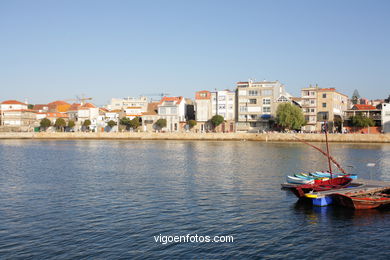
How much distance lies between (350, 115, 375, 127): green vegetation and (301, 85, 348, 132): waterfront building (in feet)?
13.0

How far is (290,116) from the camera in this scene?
95.6m

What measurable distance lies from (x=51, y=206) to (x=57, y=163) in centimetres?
2596

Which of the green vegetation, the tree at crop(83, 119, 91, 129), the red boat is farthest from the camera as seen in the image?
the tree at crop(83, 119, 91, 129)

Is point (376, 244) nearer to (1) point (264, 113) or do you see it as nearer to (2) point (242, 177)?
(2) point (242, 177)

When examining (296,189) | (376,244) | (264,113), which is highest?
(264,113)

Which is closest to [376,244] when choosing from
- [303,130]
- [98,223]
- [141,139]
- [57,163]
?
[98,223]

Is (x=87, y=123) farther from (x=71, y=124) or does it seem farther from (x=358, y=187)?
(x=358, y=187)

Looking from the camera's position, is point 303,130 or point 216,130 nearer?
point 303,130

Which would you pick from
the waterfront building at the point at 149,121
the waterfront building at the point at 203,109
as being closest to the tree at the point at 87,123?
the waterfront building at the point at 149,121

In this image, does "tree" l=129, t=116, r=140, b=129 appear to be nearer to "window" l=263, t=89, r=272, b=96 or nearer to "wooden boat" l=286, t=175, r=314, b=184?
"window" l=263, t=89, r=272, b=96

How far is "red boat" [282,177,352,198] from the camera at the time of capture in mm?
25906

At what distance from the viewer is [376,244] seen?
60.6 ft

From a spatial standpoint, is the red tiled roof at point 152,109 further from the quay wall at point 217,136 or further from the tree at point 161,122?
the quay wall at point 217,136

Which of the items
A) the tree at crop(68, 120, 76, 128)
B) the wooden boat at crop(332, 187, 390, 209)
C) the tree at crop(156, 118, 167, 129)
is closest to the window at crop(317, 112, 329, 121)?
the tree at crop(156, 118, 167, 129)
